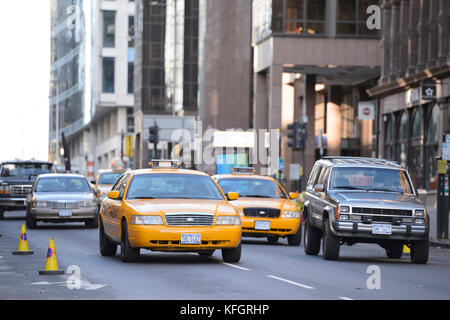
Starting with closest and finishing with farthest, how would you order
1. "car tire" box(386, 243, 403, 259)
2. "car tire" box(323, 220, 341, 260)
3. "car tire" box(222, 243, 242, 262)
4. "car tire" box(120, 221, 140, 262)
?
"car tire" box(120, 221, 140, 262)
"car tire" box(222, 243, 242, 262)
"car tire" box(323, 220, 341, 260)
"car tire" box(386, 243, 403, 259)

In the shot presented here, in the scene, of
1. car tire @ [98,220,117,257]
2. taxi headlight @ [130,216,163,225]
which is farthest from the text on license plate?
car tire @ [98,220,117,257]

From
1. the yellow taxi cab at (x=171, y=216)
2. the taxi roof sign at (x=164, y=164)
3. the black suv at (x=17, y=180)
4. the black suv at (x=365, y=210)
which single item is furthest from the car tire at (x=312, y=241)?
the black suv at (x=17, y=180)

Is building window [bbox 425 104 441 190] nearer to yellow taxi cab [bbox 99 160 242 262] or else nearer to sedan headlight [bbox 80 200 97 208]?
sedan headlight [bbox 80 200 97 208]

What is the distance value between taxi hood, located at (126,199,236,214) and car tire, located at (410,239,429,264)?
3.98 m

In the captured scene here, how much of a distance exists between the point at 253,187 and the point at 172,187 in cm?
798

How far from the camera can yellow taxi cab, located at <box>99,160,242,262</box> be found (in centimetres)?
1689

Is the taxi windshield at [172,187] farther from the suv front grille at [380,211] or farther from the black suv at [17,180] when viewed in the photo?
the black suv at [17,180]

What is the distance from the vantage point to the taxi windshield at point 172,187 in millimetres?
18156

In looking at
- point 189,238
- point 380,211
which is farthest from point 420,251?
point 189,238

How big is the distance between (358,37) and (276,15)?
16.5 feet
